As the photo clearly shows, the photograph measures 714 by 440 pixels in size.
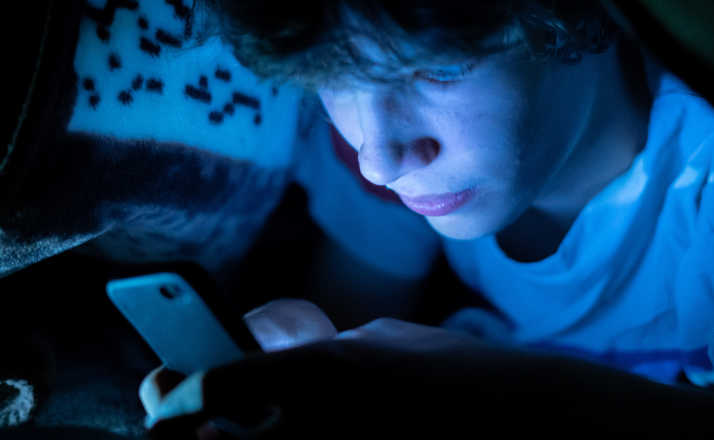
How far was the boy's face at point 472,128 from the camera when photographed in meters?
0.53

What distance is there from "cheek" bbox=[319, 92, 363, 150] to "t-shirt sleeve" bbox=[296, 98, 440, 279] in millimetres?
224

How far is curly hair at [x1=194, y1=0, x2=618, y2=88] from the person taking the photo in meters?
0.45

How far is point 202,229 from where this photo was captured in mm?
784

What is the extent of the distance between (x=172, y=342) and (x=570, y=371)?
0.43 metres

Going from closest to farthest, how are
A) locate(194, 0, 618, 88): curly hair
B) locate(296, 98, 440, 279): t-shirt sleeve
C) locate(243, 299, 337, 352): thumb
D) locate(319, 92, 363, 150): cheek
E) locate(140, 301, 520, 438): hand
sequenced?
locate(140, 301, 520, 438): hand
locate(194, 0, 618, 88): curly hair
locate(319, 92, 363, 150): cheek
locate(243, 299, 337, 352): thumb
locate(296, 98, 440, 279): t-shirt sleeve

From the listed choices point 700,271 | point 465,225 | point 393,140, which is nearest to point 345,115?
point 393,140

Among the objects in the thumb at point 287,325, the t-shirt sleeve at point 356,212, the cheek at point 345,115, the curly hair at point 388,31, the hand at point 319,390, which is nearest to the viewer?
the hand at point 319,390

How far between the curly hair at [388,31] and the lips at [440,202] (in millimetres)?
181

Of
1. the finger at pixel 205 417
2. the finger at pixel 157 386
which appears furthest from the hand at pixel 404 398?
the finger at pixel 157 386

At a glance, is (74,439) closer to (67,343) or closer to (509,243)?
(67,343)

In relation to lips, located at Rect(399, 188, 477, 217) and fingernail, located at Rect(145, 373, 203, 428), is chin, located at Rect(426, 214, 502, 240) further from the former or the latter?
fingernail, located at Rect(145, 373, 203, 428)

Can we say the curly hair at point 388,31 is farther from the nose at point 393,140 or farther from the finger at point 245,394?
the finger at point 245,394

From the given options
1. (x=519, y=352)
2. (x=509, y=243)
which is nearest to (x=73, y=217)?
(x=519, y=352)

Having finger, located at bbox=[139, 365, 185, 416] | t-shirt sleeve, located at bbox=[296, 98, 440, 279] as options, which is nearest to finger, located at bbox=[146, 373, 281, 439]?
finger, located at bbox=[139, 365, 185, 416]
